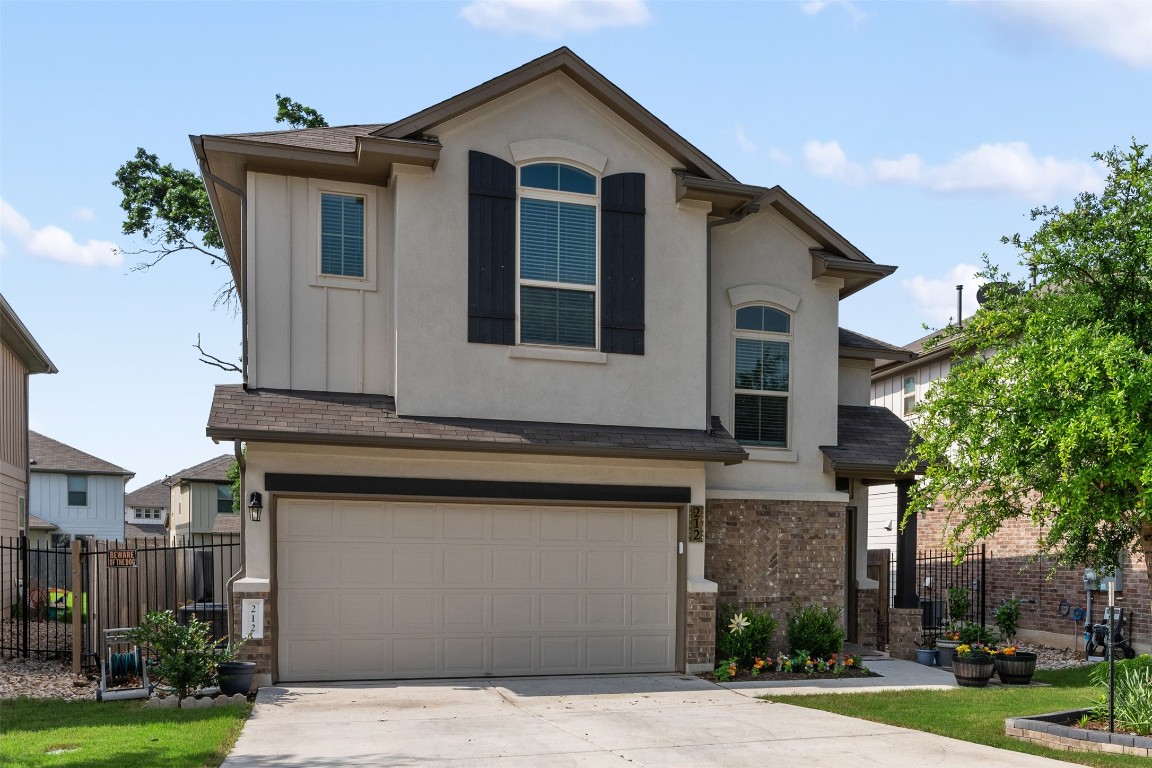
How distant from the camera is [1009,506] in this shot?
10.9m

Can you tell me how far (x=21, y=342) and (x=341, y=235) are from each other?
13.3 m

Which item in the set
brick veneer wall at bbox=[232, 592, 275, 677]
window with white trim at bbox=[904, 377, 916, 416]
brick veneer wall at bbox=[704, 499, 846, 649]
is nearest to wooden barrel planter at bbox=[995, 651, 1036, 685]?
brick veneer wall at bbox=[704, 499, 846, 649]

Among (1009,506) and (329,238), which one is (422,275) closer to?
(329,238)

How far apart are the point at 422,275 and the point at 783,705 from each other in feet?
21.7

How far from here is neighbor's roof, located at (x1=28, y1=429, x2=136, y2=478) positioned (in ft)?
139

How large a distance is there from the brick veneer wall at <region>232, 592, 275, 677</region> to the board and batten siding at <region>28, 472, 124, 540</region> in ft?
112

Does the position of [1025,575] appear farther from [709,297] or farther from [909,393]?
[709,297]

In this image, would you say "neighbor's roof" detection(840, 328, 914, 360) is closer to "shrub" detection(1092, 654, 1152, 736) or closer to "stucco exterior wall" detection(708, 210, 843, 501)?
"stucco exterior wall" detection(708, 210, 843, 501)

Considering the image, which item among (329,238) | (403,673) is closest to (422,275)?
(329,238)

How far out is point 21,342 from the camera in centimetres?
2277

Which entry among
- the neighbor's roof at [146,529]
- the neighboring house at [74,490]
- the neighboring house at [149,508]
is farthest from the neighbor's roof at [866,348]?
the neighboring house at [149,508]

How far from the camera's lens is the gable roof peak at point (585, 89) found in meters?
12.9

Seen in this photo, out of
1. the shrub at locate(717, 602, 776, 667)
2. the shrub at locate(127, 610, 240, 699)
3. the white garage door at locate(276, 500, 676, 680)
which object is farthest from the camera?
the shrub at locate(717, 602, 776, 667)

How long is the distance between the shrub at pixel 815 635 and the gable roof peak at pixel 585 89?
6.23 m
